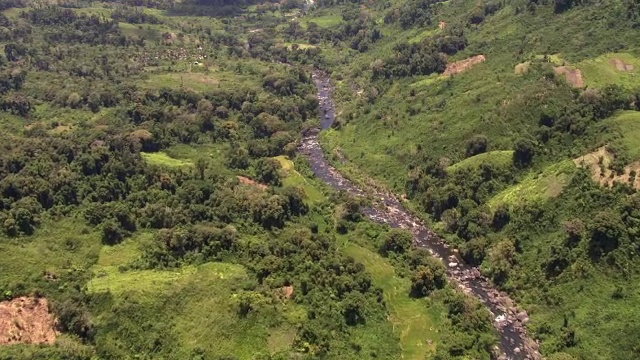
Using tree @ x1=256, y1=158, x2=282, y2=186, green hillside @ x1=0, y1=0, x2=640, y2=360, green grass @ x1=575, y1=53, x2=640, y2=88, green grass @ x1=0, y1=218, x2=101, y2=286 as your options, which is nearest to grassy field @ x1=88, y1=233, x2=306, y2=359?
green hillside @ x1=0, y1=0, x2=640, y2=360

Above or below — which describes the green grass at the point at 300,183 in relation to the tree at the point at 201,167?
below

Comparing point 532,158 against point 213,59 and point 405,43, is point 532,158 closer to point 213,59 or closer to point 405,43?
point 405,43

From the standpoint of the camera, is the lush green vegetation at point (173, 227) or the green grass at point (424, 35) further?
the green grass at point (424, 35)

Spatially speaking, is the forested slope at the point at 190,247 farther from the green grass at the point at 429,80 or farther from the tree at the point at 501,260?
the green grass at the point at 429,80

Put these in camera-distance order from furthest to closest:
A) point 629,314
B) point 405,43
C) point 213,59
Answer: point 213,59 < point 405,43 < point 629,314

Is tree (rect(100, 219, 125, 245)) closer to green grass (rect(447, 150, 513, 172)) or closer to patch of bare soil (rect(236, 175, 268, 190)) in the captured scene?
patch of bare soil (rect(236, 175, 268, 190))

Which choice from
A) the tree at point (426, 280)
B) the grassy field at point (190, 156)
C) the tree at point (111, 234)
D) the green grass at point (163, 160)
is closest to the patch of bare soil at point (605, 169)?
the tree at point (426, 280)

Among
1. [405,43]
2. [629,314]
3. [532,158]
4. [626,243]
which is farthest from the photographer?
[405,43]

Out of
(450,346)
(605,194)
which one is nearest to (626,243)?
(605,194)
